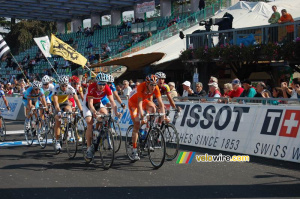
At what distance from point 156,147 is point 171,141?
0.67 meters

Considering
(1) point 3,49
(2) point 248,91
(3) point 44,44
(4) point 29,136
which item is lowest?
(4) point 29,136

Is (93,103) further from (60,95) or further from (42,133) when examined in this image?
(42,133)

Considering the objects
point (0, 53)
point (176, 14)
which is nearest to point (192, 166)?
point (0, 53)

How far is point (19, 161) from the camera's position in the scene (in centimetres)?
1042

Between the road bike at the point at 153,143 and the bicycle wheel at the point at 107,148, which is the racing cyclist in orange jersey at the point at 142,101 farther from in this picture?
the bicycle wheel at the point at 107,148

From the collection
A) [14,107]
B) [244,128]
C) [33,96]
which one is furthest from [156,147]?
[14,107]

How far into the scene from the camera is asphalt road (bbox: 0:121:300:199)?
23.0 feet

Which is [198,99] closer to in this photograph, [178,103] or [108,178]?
[178,103]

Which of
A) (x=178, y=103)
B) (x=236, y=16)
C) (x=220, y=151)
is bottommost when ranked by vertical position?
(x=220, y=151)

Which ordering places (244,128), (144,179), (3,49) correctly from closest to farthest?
(144,179) → (244,128) → (3,49)

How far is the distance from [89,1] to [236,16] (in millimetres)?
21095

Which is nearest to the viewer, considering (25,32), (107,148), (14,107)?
(107,148)

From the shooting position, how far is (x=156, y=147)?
9203 millimetres

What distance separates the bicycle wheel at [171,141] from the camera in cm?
975
